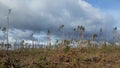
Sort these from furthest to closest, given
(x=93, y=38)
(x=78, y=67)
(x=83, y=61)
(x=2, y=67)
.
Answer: (x=93, y=38), (x=83, y=61), (x=78, y=67), (x=2, y=67)

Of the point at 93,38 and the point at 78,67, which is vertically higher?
the point at 93,38

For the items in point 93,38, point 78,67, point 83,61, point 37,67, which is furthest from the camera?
point 93,38

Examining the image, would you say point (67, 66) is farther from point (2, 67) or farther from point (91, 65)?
point (2, 67)

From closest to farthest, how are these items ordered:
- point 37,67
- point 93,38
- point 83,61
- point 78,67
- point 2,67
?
point 2,67
point 37,67
point 78,67
point 83,61
point 93,38

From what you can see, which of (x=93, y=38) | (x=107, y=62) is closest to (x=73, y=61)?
(x=107, y=62)

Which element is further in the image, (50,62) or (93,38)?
(93,38)

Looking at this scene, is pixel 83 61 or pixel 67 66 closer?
pixel 67 66

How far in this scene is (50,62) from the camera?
2298 cm

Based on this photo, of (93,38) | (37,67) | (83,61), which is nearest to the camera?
(37,67)

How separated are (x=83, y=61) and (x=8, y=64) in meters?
7.12

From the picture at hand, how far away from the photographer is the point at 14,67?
20078mm

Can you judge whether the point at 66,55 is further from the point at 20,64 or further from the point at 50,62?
the point at 20,64

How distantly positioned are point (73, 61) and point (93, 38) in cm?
5046

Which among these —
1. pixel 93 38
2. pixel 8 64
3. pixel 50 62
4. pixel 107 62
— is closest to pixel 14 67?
pixel 8 64
